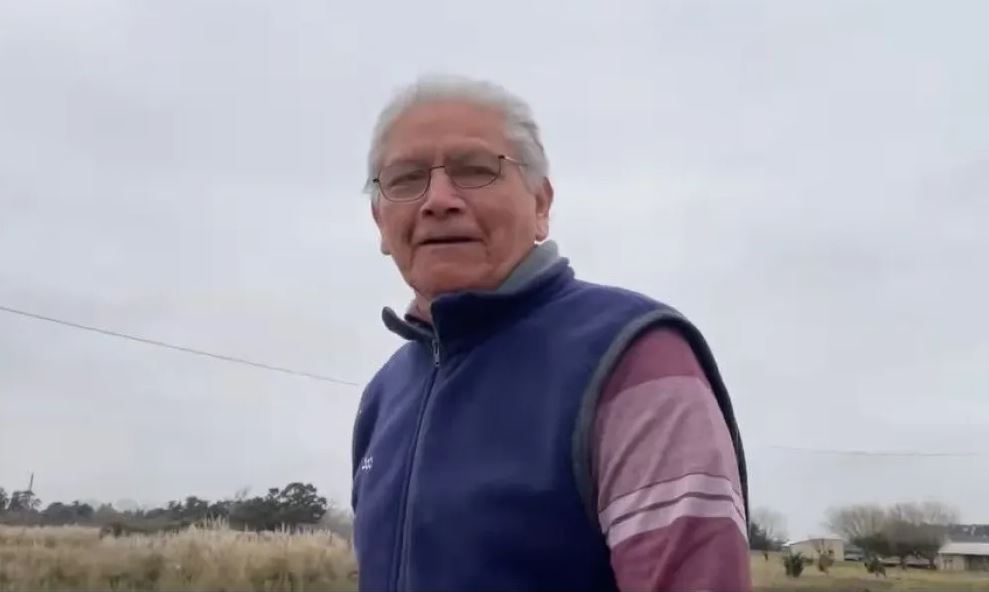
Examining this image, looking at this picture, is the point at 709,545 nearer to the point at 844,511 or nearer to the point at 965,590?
the point at 844,511

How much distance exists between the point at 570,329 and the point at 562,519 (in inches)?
5.1

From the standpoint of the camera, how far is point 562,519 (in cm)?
59

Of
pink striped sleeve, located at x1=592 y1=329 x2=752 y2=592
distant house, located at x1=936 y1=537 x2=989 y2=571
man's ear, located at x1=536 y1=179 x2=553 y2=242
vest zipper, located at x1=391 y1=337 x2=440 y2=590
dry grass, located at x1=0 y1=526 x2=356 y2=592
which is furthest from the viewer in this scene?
distant house, located at x1=936 y1=537 x2=989 y2=571

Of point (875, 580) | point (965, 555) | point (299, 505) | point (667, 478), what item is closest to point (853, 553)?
point (875, 580)

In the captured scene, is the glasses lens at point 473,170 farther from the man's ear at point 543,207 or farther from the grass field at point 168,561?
the grass field at point 168,561

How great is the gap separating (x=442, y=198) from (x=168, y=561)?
182cm

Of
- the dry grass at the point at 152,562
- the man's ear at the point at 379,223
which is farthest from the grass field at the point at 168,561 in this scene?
the man's ear at the point at 379,223

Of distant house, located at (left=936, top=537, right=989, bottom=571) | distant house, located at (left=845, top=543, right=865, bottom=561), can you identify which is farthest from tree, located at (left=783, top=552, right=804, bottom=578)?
distant house, located at (left=936, top=537, right=989, bottom=571)

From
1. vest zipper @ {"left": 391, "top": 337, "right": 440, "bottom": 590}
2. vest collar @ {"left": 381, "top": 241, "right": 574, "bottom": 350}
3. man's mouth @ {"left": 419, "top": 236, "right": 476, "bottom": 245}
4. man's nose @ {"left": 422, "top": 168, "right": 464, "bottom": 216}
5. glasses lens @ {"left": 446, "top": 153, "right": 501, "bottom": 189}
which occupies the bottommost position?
vest zipper @ {"left": 391, "top": 337, "right": 440, "bottom": 590}

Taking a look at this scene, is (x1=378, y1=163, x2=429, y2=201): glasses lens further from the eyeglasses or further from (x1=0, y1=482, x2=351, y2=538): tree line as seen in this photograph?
(x1=0, y1=482, x2=351, y2=538): tree line

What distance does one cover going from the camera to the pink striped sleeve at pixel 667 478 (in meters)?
0.52

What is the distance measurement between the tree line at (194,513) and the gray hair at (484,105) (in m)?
1.47

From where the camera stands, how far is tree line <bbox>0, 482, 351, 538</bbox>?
222cm

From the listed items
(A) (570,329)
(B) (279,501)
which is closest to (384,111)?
(A) (570,329)
